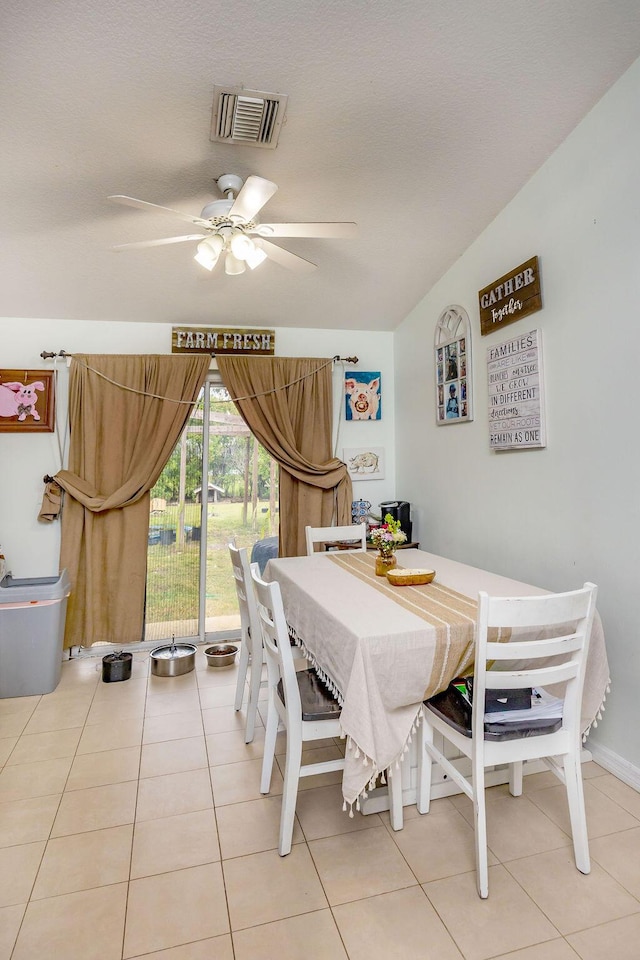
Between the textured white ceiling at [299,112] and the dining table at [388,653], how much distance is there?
2010 millimetres

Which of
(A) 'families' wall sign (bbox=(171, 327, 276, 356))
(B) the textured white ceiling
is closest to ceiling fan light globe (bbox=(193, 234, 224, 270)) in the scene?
(B) the textured white ceiling

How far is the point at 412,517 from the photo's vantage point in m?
3.95

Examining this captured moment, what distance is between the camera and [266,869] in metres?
1.61

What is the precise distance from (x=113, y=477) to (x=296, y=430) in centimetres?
141

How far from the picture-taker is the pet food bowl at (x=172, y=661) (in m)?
3.23

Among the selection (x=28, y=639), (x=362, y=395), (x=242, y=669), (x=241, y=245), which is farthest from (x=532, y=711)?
(x=362, y=395)

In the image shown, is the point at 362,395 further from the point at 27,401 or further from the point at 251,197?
the point at 27,401

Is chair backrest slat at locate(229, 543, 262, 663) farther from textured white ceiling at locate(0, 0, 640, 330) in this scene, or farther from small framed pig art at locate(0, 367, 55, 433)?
small framed pig art at locate(0, 367, 55, 433)

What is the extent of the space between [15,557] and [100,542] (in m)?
0.59

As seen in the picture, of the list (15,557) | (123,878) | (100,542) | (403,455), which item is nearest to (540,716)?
(123,878)

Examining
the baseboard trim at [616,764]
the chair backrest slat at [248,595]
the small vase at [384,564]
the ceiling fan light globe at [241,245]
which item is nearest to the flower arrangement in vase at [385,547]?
→ the small vase at [384,564]

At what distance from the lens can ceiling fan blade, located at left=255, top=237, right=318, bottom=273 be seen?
2.25 m

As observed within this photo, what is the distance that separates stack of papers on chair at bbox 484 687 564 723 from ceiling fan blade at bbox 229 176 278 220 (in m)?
2.01

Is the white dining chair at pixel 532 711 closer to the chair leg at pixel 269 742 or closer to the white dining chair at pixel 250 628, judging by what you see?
the chair leg at pixel 269 742
